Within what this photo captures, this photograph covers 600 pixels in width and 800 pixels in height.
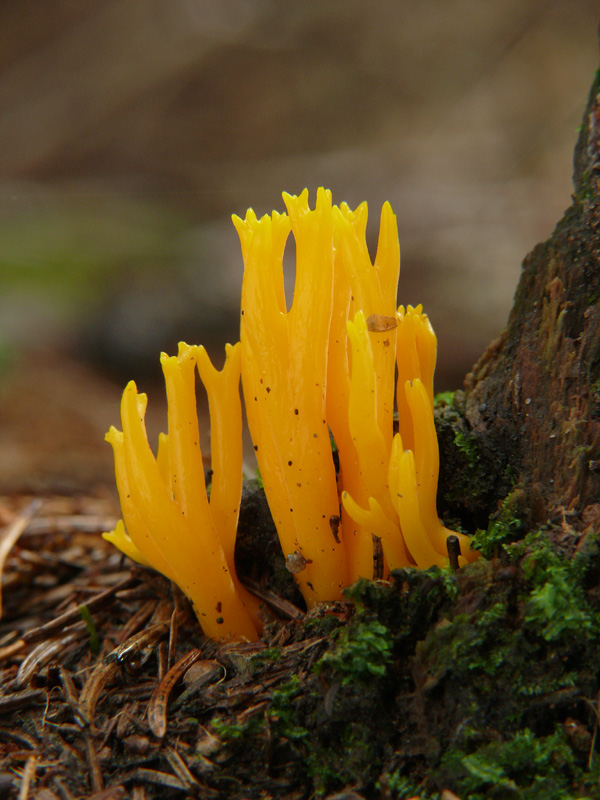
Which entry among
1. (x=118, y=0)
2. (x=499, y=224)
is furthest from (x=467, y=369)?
(x=118, y=0)

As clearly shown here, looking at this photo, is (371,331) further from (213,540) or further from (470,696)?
(470,696)

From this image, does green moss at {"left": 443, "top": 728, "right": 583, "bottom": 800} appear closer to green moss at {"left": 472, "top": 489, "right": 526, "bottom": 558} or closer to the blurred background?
green moss at {"left": 472, "top": 489, "right": 526, "bottom": 558}

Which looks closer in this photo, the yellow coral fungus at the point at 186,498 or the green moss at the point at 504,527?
the green moss at the point at 504,527

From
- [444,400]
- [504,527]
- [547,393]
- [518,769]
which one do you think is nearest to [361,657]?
[518,769]

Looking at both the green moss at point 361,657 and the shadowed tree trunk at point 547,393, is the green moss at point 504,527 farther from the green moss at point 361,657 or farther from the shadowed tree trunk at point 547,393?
the green moss at point 361,657

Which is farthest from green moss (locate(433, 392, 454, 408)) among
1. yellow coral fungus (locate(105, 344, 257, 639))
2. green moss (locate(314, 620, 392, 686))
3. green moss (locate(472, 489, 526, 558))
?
green moss (locate(314, 620, 392, 686))

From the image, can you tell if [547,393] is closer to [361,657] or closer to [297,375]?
[297,375]

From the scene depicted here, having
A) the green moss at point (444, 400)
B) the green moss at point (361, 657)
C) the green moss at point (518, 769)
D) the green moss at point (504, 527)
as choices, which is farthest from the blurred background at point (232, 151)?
the green moss at point (518, 769)
